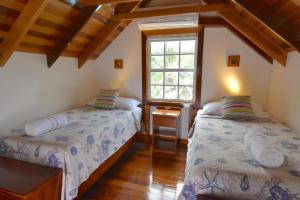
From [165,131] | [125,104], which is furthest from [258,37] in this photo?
[125,104]

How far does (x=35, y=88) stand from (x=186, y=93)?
2335mm

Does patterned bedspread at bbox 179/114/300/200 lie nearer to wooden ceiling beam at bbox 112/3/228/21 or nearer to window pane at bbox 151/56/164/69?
wooden ceiling beam at bbox 112/3/228/21

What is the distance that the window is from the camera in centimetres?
328

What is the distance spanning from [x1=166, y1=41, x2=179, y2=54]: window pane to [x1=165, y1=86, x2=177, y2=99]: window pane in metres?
0.63

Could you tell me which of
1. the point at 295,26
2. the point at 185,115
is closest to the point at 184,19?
the point at 295,26

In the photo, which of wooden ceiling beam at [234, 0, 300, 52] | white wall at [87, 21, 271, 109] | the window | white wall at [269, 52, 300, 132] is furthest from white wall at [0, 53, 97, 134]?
white wall at [269, 52, 300, 132]

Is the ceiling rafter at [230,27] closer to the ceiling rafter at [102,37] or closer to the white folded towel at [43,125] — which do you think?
the ceiling rafter at [102,37]

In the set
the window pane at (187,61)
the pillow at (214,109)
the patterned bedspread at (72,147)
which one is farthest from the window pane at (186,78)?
the patterned bedspread at (72,147)

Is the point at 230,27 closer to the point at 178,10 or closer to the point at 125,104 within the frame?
the point at 178,10

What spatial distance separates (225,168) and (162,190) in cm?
109

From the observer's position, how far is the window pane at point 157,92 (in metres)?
3.51

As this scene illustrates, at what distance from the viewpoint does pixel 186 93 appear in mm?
3371

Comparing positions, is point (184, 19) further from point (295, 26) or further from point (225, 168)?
point (225, 168)

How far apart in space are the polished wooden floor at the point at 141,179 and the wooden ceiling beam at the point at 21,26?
1.78 meters
